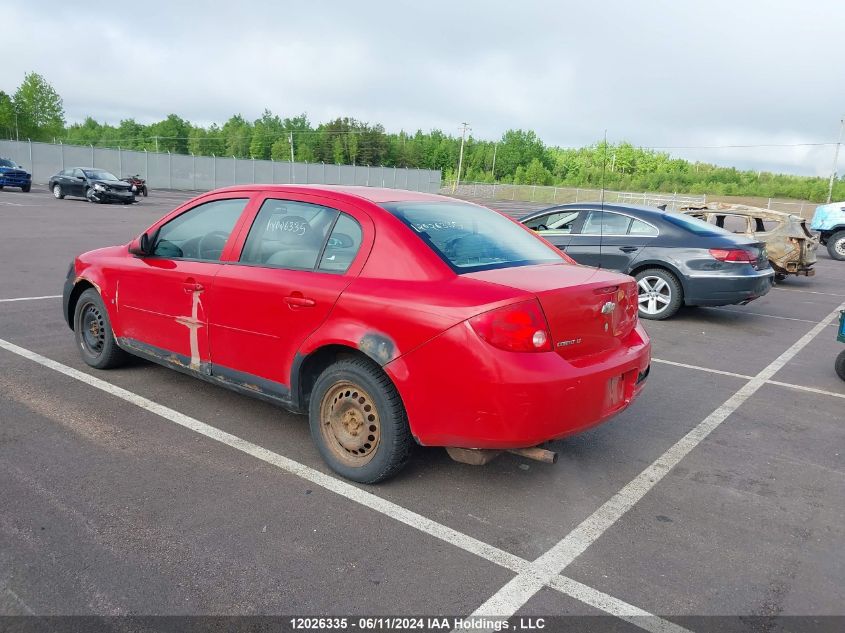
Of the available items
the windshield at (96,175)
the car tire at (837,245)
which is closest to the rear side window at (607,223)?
the car tire at (837,245)

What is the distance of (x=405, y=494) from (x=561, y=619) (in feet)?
3.91

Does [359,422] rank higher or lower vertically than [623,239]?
lower

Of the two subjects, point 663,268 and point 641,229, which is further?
point 641,229

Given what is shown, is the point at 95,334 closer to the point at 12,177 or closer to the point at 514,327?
the point at 514,327

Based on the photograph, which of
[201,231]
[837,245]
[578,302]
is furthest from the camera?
[837,245]

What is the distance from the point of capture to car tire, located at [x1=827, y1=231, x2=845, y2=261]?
20.3 m

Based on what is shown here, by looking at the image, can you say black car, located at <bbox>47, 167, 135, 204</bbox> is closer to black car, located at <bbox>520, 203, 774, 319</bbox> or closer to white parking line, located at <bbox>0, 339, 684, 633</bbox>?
black car, located at <bbox>520, 203, 774, 319</bbox>

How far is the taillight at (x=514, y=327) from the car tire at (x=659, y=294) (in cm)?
626

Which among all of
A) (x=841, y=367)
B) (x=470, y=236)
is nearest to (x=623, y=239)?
(x=841, y=367)

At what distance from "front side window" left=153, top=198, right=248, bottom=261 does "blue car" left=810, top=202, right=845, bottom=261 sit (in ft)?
67.5

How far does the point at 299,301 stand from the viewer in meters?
3.83

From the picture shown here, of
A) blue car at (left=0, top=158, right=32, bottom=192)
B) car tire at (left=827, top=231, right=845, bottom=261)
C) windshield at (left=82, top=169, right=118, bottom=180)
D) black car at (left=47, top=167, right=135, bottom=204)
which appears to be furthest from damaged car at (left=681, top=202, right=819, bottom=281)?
blue car at (left=0, top=158, right=32, bottom=192)

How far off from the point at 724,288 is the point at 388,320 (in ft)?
21.6

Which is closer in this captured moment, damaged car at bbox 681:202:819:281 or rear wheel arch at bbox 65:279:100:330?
rear wheel arch at bbox 65:279:100:330
